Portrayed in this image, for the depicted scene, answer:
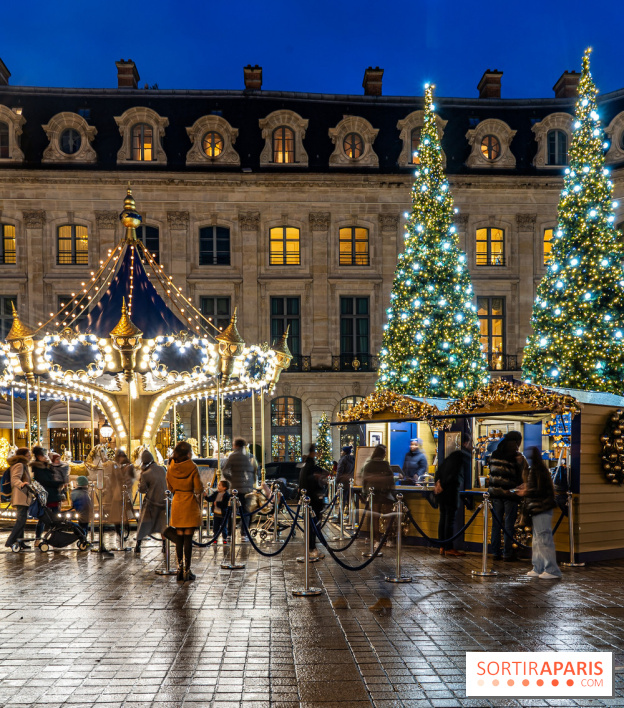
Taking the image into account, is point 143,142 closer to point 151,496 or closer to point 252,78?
point 252,78

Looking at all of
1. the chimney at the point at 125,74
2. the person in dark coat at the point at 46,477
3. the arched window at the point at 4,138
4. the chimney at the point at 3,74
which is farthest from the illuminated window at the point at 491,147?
the person in dark coat at the point at 46,477

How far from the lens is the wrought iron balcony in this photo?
32.4 meters

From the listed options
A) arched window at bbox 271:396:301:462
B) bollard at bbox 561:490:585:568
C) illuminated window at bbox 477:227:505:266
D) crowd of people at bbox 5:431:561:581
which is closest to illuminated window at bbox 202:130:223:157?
arched window at bbox 271:396:301:462

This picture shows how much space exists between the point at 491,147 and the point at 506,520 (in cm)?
2491

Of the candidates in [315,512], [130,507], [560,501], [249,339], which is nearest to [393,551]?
[315,512]

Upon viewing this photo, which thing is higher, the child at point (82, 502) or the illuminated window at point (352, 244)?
the illuminated window at point (352, 244)

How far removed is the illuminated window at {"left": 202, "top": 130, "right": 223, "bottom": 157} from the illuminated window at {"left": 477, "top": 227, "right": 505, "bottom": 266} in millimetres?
11117

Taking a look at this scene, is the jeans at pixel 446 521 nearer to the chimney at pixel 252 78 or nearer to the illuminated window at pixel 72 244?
the illuminated window at pixel 72 244

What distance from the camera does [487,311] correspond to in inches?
1302

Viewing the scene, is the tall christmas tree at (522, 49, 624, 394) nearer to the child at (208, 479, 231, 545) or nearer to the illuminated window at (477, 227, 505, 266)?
the child at (208, 479, 231, 545)

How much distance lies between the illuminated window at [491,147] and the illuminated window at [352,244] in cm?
601

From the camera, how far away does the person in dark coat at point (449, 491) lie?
11.9m

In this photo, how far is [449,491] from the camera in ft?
39.2

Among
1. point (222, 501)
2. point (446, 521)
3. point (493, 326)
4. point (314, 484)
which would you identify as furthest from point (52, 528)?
point (493, 326)
